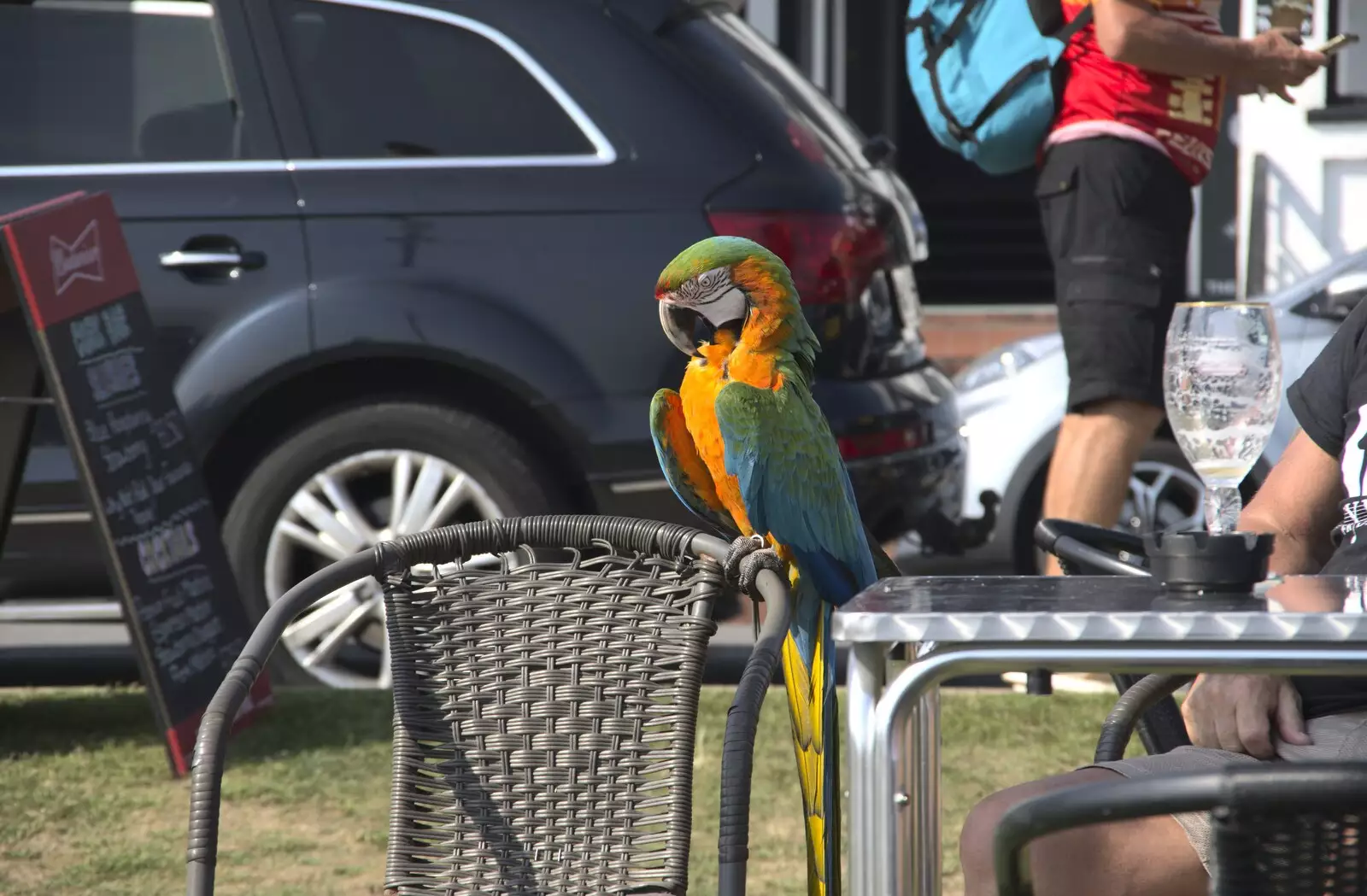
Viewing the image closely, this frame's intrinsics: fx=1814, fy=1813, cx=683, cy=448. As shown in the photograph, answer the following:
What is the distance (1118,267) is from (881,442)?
92cm

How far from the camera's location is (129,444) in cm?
402

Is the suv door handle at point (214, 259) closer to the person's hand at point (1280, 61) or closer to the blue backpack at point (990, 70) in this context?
the blue backpack at point (990, 70)

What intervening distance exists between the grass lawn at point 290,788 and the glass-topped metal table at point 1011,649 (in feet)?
5.66

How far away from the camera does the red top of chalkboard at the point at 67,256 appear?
3.81 metres

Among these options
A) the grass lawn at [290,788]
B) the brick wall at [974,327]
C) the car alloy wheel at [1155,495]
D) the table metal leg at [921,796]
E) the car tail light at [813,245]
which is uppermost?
the table metal leg at [921,796]

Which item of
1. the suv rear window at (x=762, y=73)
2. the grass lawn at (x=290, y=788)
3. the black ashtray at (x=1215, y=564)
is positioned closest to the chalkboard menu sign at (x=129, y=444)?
the grass lawn at (x=290, y=788)

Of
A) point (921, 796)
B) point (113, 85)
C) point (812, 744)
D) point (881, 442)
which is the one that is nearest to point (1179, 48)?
point (881, 442)

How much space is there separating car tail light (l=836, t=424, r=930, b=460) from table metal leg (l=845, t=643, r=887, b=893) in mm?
2883

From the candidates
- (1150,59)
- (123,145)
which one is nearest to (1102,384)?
(1150,59)

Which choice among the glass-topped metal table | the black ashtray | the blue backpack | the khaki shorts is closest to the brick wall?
the blue backpack

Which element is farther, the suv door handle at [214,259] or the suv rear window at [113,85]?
the suv rear window at [113,85]

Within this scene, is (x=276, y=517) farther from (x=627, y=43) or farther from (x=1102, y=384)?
(x=1102, y=384)

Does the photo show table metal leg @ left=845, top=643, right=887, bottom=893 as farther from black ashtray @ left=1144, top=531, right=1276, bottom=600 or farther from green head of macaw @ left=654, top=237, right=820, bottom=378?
green head of macaw @ left=654, top=237, right=820, bottom=378

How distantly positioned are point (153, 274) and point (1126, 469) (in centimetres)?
239
